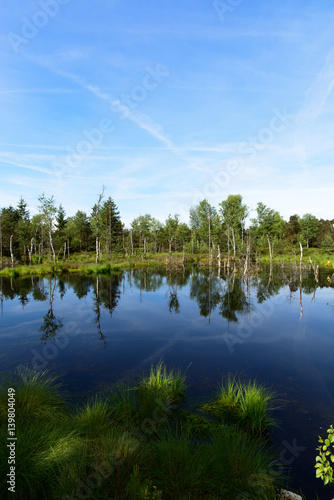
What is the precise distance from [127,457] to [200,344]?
7886mm

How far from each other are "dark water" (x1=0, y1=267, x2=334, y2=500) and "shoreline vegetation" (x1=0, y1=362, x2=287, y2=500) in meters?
1.00

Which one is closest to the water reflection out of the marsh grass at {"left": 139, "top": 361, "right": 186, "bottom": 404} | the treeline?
the marsh grass at {"left": 139, "top": 361, "right": 186, "bottom": 404}

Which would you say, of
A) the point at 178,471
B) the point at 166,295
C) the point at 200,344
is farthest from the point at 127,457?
the point at 166,295

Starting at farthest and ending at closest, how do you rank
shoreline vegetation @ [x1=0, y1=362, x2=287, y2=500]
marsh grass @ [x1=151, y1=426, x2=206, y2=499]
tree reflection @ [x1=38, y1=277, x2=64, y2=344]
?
tree reflection @ [x1=38, y1=277, x2=64, y2=344], marsh grass @ [x1=151, y1=426, x2=206, y2=499], shoreline vegetation @ [x1=0, y1=362, x2=287, y2=500]

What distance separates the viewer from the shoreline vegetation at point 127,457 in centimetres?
373

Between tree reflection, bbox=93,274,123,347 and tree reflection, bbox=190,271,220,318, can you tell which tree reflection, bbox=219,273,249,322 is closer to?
tree reflection, bbox=190,271,220,318

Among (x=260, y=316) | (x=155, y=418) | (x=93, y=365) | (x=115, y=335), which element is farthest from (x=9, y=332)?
(x=260, y=316)

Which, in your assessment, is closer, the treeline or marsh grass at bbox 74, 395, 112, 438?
marsh grass at bbox 74, 395, 112, 438

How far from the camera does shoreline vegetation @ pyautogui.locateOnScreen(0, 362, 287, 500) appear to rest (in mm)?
3727

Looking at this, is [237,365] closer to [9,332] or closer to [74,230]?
Answer: [9,332]

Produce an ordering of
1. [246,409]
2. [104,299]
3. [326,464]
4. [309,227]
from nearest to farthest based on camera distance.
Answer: [326,464]
[246,409]
[104,299]
[309,227]

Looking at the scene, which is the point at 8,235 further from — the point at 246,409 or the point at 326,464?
the point at 326,464

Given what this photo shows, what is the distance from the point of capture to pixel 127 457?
4.16m

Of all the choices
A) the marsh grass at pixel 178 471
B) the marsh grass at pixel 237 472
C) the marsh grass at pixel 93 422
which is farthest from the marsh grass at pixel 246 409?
the marsh grass at pixel 93 422
